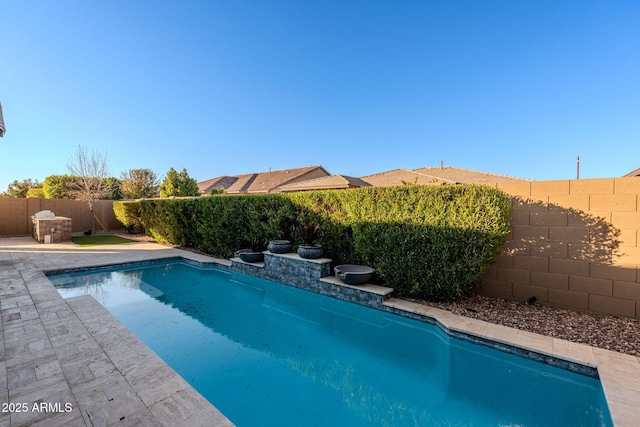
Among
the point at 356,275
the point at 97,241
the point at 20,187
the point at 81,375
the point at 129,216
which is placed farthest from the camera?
the point at 20,187

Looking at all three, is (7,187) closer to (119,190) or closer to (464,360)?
(119,190)

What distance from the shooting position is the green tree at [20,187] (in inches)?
1272

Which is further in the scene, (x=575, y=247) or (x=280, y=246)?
(x=280, y=246)

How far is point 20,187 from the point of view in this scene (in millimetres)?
32562

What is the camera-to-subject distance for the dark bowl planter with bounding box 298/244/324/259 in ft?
25.7

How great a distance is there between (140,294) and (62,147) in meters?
20.7

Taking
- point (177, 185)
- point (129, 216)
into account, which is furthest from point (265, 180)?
point (129, 216)

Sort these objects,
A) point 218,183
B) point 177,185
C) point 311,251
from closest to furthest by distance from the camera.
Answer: point 311,251 → point 177,185 → point 218,183

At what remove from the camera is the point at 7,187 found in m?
32.8

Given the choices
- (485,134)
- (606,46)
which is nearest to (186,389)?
(606,46)

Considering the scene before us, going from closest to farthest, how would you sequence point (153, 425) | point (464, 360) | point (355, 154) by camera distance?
point (153, 425) < point (464, 360) < point (355, 154)

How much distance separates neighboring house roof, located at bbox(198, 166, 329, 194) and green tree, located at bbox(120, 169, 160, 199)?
5807 mm

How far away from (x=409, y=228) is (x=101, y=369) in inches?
227

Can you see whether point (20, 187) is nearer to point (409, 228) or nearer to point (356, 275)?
point (356, 275)
